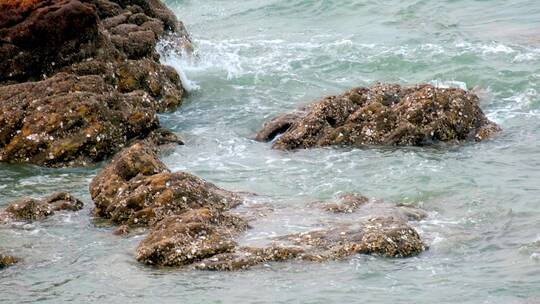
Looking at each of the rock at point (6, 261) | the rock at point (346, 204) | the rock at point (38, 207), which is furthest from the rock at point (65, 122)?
the rock at point (346, 204)

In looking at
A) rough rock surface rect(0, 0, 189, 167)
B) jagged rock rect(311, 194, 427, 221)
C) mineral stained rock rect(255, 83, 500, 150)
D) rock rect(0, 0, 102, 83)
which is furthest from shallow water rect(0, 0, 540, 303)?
rock rect(0, 0, 102, 83)

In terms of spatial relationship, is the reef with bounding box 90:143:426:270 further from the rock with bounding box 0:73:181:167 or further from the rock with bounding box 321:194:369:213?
the rock with bounding box 0:73:181:167

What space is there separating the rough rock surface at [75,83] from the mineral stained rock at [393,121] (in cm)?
339

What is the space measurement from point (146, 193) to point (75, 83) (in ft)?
21.6

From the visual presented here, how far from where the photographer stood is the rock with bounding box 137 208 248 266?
12.1 metres

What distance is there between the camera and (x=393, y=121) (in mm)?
18562

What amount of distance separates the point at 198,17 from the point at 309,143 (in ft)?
65.0

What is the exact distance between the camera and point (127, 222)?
551 inches

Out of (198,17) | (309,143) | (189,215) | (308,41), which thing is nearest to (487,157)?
(309,143)

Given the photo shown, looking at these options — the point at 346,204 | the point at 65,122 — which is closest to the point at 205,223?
the point at 346,204

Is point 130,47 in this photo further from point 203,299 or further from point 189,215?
point 203,299

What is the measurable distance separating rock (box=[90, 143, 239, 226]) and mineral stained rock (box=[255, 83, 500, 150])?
4114 mm

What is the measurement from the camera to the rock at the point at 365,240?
476 inches

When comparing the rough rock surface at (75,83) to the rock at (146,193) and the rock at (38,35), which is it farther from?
the rock at (146,193)
